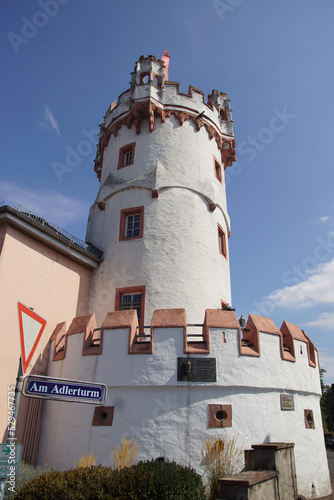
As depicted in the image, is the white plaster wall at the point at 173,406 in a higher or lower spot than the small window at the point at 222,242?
lower

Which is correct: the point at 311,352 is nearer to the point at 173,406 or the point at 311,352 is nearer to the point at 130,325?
the point at 173,406

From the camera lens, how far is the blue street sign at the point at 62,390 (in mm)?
5211

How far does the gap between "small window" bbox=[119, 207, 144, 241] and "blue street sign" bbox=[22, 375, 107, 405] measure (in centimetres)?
1015

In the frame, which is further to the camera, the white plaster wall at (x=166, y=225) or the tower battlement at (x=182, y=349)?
the white plaster wall at (x=166, y=225)

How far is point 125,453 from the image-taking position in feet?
31.6

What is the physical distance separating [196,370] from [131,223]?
304 inches

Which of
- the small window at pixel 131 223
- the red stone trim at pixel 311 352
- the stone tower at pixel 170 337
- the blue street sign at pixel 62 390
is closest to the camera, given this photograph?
the blue street sign at pixel 62 390

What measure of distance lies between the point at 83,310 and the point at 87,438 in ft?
17.9

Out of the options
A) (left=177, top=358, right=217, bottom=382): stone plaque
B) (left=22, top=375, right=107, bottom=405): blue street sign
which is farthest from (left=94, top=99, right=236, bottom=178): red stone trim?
(left=22, top=375, right=107, bottom=405): blue street sign

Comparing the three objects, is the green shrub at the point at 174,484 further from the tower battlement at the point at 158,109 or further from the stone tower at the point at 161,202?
the tower battlement at the point at 158,109

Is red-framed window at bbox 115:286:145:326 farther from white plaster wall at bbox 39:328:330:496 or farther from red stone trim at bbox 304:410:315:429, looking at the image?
red stone trim at bbox 304:410:315:429

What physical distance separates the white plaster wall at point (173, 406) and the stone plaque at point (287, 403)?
131 mm

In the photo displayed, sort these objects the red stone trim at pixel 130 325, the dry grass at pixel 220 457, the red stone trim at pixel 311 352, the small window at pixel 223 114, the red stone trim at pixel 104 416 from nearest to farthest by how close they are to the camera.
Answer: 1. the dry grass at pixel 220 457
2. the red stone trim at pixel 104 416
3. the red stone trim at pixel 130 325
4. the red stone trim at pixel 311 352
5. the small window at pixel 223 114

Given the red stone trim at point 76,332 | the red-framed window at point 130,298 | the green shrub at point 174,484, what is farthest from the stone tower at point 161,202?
the green shrub at point 174,484
